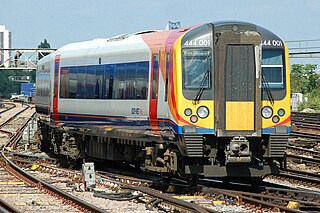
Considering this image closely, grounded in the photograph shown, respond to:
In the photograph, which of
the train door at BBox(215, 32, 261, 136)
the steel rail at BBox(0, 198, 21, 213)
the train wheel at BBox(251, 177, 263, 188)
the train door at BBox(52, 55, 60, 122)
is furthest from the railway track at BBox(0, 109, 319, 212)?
the train door at BBox(52, 55, 60, 122)

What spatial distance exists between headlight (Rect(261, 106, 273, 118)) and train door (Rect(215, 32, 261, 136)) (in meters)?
0.16

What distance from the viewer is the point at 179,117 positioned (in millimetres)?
14164

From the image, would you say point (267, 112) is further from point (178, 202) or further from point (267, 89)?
point (178, 202)

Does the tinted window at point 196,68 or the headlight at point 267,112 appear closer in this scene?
the tinted window at point 196,68

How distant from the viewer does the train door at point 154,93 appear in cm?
1538

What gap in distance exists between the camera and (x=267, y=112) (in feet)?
48.0

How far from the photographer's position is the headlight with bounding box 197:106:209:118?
14.3m

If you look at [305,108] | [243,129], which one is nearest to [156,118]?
[243,129]

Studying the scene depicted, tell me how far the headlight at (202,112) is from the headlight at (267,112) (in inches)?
42.5

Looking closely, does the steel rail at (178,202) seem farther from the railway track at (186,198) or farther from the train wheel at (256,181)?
the train wheel at (256,181)

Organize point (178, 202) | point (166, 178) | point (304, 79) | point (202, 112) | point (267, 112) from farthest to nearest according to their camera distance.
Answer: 1. point (304, 79)
2. point (166, 178)
3. point (267, 112)
4. point (202, 112)
5. point (178, 202)

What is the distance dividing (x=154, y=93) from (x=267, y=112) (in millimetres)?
2327

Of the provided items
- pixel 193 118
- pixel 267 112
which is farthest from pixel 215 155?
pixel 267 112

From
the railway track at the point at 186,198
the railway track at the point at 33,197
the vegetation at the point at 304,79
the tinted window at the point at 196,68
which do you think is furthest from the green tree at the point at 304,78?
the tinted window at the point at 196,68
